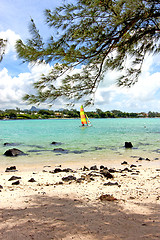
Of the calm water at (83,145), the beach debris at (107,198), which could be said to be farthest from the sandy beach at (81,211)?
the calm water at (83,145)

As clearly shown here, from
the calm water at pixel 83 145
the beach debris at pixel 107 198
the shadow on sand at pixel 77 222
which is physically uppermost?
the shadow on sand at pixel 77 222

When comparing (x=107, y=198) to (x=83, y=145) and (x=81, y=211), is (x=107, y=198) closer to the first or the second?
(x=81, y=211)

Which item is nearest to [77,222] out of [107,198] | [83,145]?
[107,198]

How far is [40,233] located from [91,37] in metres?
4.18

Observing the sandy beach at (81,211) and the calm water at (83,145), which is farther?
the calm water at (83,145)

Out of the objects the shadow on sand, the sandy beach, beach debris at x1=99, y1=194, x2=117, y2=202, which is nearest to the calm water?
the sandy beach

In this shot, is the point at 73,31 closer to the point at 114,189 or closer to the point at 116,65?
the point at 116,65

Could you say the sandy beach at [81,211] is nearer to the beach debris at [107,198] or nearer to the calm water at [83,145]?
the beach debris at [107,198]

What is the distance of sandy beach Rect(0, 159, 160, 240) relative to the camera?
338cm

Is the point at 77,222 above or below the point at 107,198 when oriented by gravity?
above

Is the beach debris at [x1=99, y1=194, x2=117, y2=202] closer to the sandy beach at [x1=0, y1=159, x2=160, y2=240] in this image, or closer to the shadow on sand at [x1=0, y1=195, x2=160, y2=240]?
the sandy beach at [x1=0, y1=159, x2=160, y2=240]

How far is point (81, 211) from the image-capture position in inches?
175

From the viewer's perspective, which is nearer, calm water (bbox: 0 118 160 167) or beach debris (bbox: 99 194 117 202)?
beach debris (bbox: 99 194 117 202)

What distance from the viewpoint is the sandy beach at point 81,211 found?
338 centimetres
